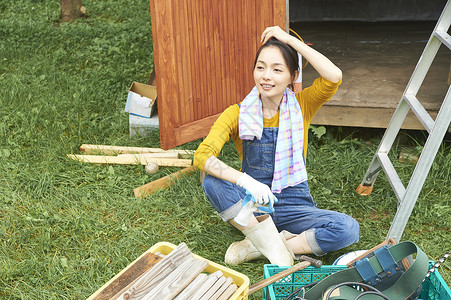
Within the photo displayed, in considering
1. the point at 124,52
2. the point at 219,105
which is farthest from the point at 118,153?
the point at 124,52

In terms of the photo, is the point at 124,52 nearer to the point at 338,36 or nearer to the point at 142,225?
the point at 338,36

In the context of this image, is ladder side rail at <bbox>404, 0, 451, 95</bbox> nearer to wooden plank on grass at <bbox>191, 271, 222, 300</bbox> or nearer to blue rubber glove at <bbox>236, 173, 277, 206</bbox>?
blue rubber glove at <bbox>236, 173, 277, 206</bbox>

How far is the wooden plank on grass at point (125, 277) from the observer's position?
6.95 feet

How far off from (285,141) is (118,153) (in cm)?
193

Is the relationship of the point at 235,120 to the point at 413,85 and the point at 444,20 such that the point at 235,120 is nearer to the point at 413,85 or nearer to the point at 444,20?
the point at 413,85

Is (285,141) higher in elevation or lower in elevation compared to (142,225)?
higher

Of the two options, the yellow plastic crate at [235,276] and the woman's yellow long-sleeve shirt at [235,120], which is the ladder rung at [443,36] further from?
the yellow plastic crate at [235,276]

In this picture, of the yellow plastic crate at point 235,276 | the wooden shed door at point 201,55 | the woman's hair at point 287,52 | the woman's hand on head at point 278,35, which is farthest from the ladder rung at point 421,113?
the yellow plastic crate at point 235,276

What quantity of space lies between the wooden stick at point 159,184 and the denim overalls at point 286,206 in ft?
3.14

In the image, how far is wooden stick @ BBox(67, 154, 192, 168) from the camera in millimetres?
4091

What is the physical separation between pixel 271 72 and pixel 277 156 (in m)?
0.47

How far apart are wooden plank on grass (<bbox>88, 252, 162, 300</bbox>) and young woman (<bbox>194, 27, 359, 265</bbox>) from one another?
59cm

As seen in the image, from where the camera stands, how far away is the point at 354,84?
475 cm

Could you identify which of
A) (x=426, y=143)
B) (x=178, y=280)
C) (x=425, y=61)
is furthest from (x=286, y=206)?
(x=425, y=61)
